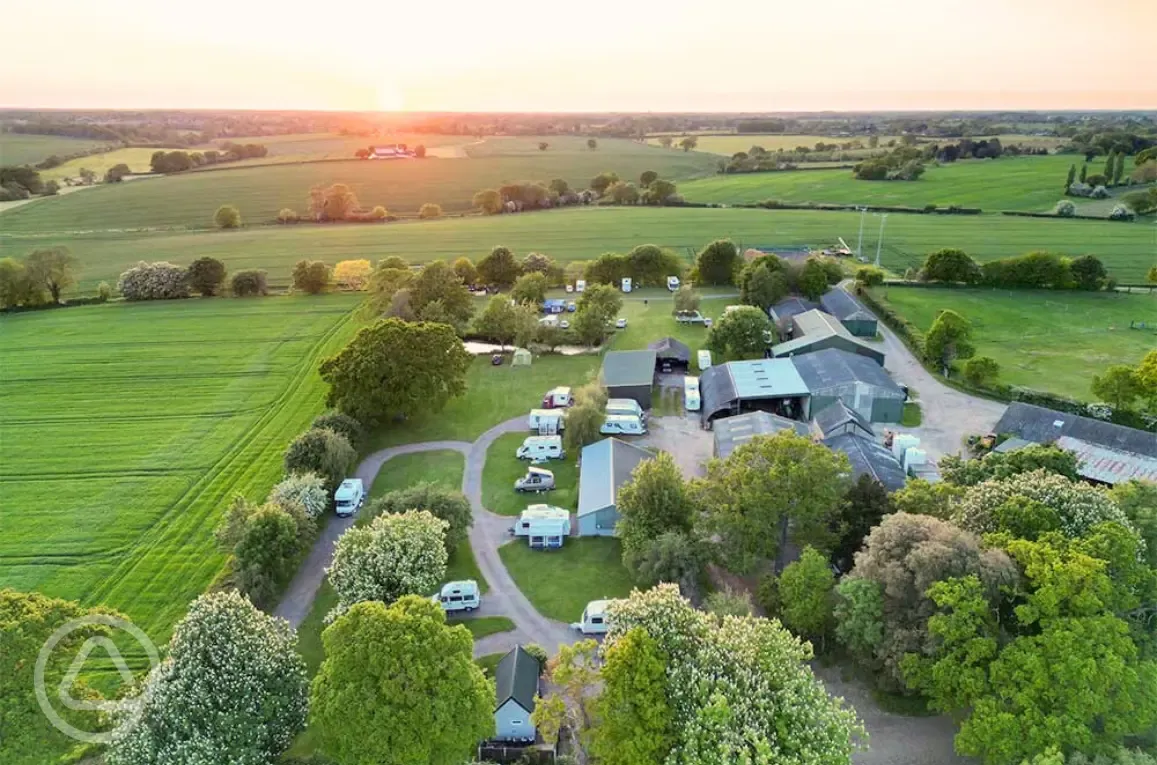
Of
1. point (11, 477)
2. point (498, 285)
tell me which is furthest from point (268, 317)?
point (11, 477)

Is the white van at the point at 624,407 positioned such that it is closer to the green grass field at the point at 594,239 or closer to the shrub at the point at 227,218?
the green grass field at the point at 594,239

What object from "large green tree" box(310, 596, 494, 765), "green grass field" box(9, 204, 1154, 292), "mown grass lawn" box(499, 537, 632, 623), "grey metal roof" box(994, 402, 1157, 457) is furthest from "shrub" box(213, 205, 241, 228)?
"grey metal roof" box(994, 402, 1157, 457)

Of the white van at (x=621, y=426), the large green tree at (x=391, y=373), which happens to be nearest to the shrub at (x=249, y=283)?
the large green tree at (x=391, y=373)

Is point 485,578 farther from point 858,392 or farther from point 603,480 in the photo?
point 858,392

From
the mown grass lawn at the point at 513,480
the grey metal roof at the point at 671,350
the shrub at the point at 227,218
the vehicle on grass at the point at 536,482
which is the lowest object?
the mown grass lawn at the point at 513,480

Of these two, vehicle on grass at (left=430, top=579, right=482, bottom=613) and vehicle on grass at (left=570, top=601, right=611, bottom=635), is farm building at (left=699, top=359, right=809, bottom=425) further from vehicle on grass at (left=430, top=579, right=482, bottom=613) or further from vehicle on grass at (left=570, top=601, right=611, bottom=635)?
vehicle on grass at (left=430, top=579, right=482, bottom=613)

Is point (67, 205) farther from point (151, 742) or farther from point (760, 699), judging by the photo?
point (760, 699)
